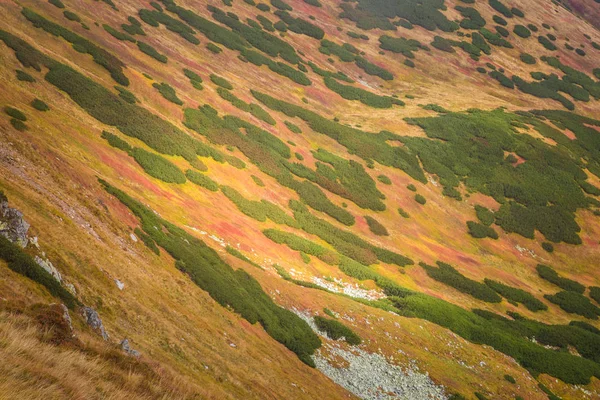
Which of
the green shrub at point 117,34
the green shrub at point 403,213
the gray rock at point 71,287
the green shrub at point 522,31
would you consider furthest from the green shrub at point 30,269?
the green shrub at point 522,31

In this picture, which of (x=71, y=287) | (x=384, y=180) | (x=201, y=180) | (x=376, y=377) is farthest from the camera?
(x=384, y=180)

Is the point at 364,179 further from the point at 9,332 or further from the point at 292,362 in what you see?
the point at 9,332

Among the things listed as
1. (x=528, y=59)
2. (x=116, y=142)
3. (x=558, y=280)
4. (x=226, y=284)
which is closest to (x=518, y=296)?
(x=558, y=280)

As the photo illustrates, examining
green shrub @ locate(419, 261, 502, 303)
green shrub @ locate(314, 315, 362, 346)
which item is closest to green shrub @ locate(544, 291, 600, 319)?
green shrub @ locate(419, 261, 502, 303)

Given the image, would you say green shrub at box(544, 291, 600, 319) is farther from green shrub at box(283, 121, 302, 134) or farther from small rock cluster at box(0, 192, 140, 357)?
small rock cluster at box(0, 192, 140, 357)

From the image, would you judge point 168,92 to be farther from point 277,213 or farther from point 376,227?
point 376,227
